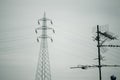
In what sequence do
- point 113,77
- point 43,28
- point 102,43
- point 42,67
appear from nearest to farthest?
point 113,77 → point 102,43 → point 42,67 → point 43,28

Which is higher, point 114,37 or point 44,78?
point 114,37

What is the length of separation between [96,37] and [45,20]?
28.7m

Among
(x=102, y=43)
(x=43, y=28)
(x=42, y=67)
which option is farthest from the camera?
(x=43, y=28)

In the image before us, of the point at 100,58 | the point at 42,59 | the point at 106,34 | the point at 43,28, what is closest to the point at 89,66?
the point at 100,58

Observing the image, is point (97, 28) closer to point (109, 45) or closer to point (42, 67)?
point (109, 45)

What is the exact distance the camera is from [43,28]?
49.8 meters

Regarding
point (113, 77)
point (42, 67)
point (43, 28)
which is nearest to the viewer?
point (113, 77)

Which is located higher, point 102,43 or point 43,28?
point 43,28

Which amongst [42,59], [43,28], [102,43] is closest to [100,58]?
[102,43]

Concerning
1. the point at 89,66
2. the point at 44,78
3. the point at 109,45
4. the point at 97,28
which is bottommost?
the point at 44,78

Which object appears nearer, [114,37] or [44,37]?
[114,37]

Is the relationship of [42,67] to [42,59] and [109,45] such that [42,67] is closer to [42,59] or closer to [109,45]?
[42,59]

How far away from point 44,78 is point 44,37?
33.3ft

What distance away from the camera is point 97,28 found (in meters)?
23.4
